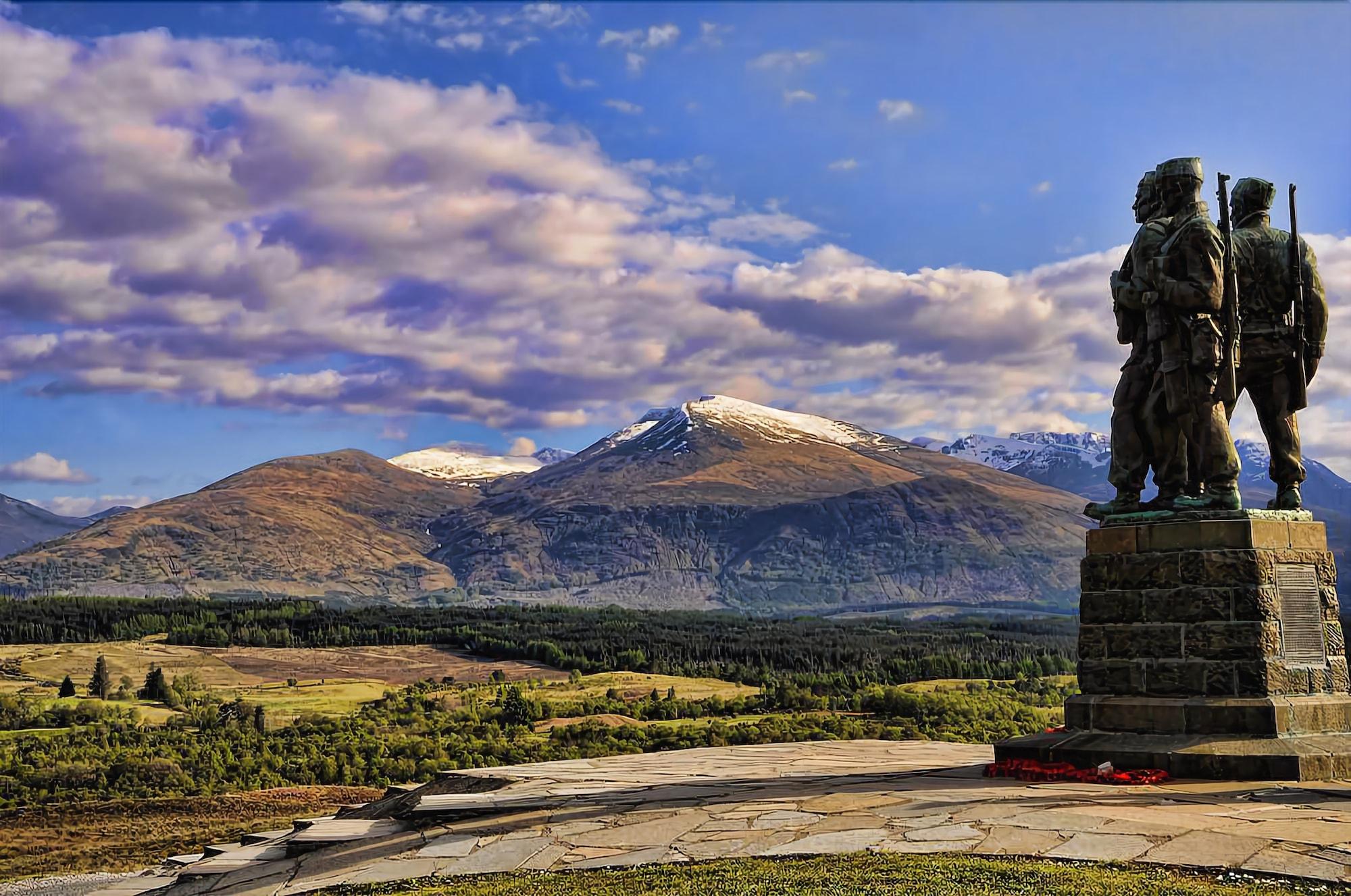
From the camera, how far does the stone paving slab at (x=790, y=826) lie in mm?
10789

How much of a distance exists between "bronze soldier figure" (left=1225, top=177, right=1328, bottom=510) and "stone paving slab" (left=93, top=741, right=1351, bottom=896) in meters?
5.39

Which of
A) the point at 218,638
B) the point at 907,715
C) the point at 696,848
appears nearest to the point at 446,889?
the point at 696,848

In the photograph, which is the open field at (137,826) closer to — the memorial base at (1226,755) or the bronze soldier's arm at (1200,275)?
the memorial base at (1226,755)

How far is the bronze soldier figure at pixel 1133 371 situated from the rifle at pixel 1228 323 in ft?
2.45

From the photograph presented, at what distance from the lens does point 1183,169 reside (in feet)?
53.6

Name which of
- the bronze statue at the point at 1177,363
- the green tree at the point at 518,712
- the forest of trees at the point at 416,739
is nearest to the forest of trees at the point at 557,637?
the green tree at the point at 518,712

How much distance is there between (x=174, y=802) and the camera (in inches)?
1091

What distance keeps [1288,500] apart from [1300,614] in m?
2.05

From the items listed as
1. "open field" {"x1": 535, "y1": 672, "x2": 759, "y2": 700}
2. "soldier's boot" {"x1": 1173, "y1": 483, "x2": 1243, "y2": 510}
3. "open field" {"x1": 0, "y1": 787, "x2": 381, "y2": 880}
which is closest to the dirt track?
"open field" {"x1": 535, "y1": 672, "x2": 759, "y2": 700}

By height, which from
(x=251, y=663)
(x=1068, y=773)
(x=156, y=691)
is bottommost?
(x=251, y=663)

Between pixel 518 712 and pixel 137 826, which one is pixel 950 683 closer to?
pixel 518 712

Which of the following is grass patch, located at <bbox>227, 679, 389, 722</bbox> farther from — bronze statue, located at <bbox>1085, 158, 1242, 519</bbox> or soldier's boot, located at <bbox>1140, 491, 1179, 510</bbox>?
soldier's boot, located at <bbox>1140, 491, 1179, 510</bbox>

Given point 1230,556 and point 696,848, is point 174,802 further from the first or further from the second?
point 1230,556

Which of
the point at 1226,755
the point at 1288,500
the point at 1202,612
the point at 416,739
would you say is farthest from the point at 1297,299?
the point at 416,739
